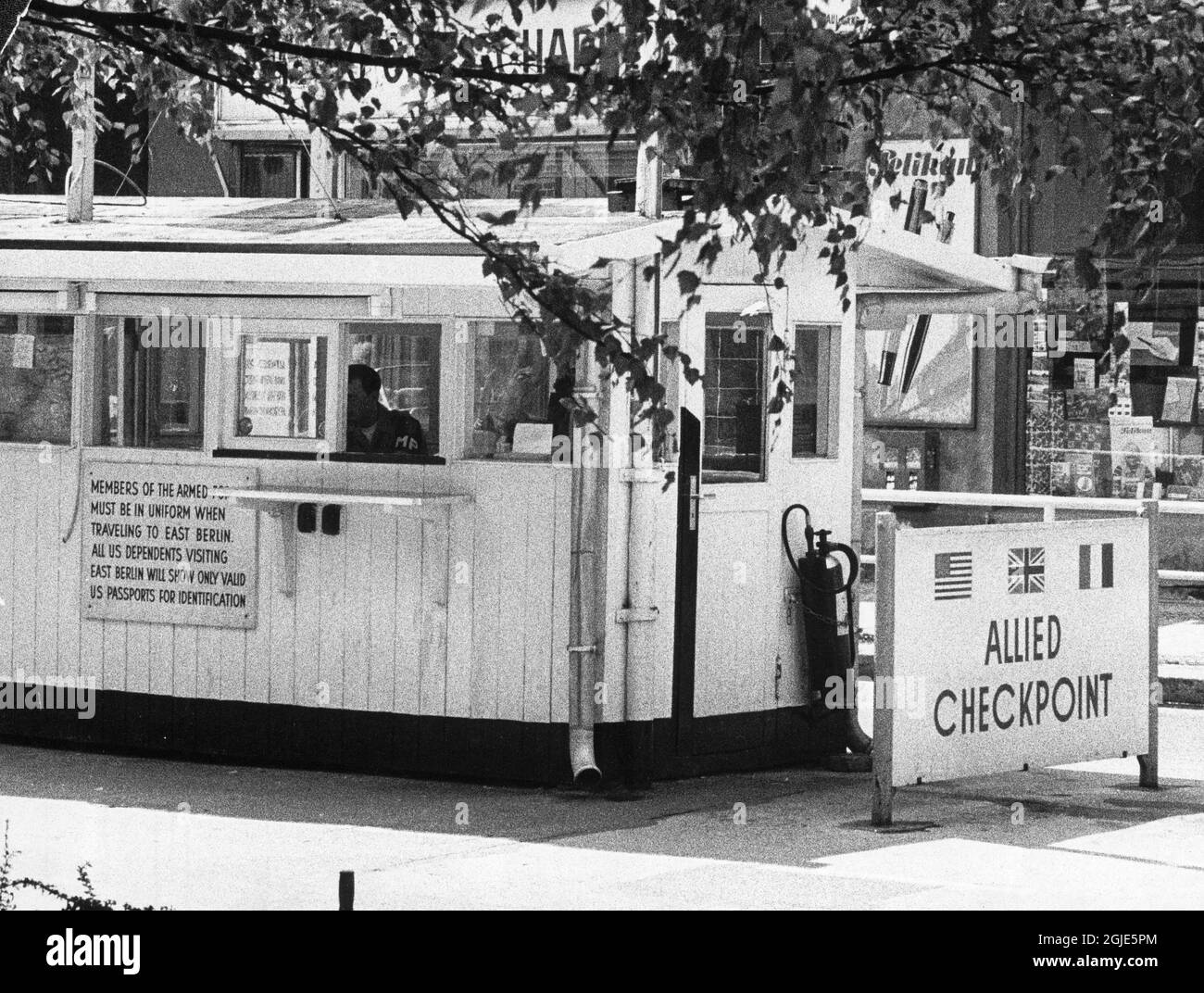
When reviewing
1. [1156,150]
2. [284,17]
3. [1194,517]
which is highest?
[284,17]

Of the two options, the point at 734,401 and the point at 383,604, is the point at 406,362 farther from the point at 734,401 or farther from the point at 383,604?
the point at 734,401

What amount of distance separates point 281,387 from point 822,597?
2.81 metres

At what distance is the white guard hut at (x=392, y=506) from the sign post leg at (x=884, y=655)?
1.29 m

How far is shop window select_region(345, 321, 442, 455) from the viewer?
35.0ft

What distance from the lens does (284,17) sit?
28.9 ft

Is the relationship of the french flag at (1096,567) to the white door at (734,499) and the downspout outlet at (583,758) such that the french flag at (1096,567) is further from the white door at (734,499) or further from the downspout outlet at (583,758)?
the downspout outlet at (583,758)

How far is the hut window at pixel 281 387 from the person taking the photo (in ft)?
35.8

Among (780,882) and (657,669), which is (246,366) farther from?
(780,882)

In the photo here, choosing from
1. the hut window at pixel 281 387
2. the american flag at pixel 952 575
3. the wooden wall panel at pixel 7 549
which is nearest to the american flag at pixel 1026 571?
the american flag at pixel 952 575

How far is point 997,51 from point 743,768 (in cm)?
496

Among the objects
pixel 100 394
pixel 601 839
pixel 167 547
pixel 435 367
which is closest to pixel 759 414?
pixel 435 367

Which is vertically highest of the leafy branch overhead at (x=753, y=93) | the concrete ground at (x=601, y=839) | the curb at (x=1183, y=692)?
the leafy branch overhead at (x=753, y=93)

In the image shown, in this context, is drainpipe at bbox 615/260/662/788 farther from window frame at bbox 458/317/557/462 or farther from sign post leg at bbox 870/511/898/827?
sign post leg at bbox 870/511/898/827
